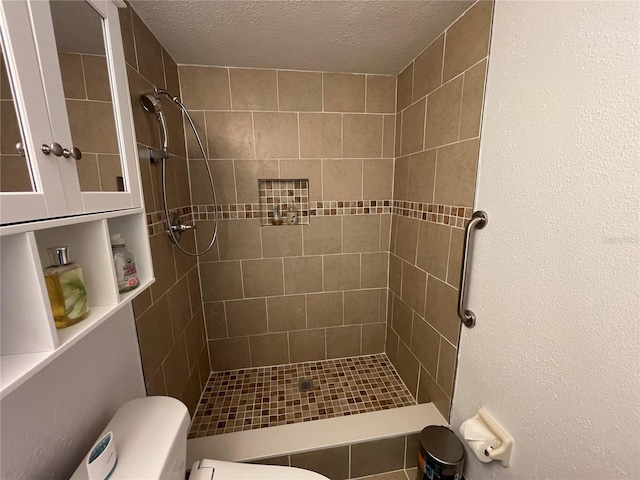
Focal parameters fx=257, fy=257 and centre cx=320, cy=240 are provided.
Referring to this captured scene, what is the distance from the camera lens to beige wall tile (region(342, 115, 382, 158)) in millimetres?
1676

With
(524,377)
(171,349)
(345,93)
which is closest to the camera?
(524,377)

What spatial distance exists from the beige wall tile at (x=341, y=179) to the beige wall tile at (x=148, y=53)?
3.17 feet

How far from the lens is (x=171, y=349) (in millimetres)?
1279

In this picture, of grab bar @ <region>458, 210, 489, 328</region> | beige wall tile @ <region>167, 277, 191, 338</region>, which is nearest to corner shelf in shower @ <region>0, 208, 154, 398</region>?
beige wall tile @ <region>167, 277, 191, 338</region>

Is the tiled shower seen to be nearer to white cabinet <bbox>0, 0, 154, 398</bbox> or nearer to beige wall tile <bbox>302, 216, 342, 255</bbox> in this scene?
beige wall tile <bbox>302, 216, 342, 255</bbox>

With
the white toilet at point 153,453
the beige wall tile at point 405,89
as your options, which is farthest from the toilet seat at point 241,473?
the beige wall tile at point 405,89

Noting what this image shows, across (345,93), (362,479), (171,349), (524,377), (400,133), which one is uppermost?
(345,93)

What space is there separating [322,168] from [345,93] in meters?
0.49

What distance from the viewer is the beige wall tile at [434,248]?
127 cm

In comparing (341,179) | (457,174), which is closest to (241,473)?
(457,174)

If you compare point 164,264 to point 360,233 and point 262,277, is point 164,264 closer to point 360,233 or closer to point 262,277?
point 262,277

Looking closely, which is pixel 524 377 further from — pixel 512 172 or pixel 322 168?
pixel 322 168

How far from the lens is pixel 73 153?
53 cm

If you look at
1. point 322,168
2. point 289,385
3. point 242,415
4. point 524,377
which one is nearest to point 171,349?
point 242,415
